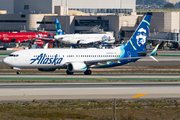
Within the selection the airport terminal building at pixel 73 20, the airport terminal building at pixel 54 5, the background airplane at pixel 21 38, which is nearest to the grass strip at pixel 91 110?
the background airplane at pixel 21 38

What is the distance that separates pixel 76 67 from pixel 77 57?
247cm

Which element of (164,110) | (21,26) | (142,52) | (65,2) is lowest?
(164,110)

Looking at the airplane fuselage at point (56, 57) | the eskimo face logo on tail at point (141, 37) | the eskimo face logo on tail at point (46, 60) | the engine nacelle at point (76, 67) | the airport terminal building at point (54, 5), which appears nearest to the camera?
the airplane fuselage at point (56, 57)

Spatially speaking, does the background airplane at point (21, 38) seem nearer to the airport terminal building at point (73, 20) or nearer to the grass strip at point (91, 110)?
the airport terminal building at point (73, 20)

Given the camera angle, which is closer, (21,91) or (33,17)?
Answer: (21,91)

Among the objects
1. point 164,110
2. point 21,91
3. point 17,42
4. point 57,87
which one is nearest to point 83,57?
point 57,87

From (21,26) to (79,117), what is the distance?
480 ft

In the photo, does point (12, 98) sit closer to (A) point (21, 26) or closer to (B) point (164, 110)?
(B) point (164, 110)

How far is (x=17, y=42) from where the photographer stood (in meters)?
133

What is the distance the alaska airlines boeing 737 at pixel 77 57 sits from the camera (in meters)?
50.4

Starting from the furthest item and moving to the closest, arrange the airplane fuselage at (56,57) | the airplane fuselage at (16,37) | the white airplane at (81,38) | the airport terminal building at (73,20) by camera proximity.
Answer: the airport terminal building at (73,20), the airplane fuselage at (16,37), the white airplane at (81,38), the airplane fuselage at (56,57)

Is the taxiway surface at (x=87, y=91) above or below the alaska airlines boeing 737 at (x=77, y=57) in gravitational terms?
below

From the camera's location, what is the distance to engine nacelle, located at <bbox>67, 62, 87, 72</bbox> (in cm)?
5094

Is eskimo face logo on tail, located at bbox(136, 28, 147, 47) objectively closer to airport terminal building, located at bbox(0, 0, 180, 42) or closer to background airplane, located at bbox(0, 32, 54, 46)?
background airplane, located at bbox(0, 32, 54, 46)
